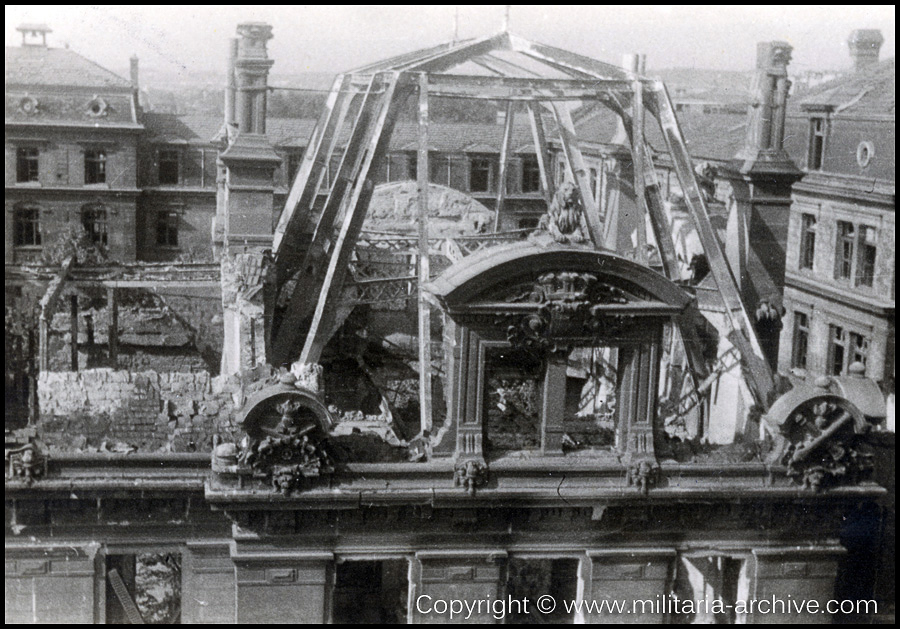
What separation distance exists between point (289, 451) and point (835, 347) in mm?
33707

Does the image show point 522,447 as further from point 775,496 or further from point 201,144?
point 201,144

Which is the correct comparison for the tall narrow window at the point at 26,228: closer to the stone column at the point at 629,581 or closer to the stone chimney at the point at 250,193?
the stone chimney at the point at 250,193

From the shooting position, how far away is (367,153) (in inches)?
890

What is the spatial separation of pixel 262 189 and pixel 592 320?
7.73 meters

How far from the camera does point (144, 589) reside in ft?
80.9

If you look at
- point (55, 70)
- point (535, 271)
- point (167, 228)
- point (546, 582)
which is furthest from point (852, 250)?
point (55, 70)

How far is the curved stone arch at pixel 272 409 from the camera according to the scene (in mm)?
17703

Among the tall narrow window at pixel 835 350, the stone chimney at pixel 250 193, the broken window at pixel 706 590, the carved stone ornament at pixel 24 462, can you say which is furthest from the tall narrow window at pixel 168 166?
the broken window at pixel 706 590

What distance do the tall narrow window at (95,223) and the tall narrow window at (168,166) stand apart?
3.67 meters

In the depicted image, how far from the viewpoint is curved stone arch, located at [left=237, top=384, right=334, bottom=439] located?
17.7 meters

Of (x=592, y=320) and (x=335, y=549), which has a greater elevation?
(x=592, y=320)

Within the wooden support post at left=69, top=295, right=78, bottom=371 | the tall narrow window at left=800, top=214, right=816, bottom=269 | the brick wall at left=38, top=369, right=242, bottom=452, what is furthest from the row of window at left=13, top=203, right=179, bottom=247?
the brick wall at left=38, top=369, right=242, bottom=452

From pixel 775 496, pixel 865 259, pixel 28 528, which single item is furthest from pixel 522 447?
pixel 865 259

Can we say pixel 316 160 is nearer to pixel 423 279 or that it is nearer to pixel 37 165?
pixel 423 279
